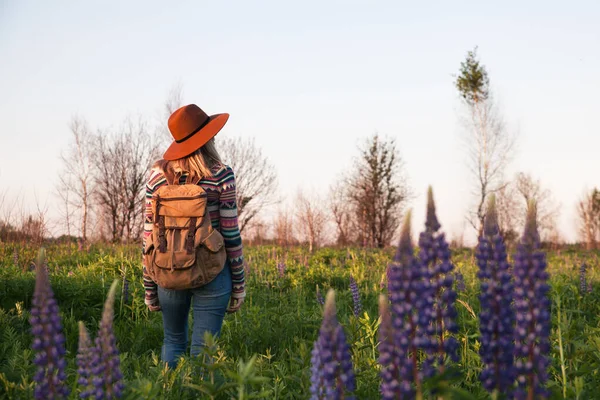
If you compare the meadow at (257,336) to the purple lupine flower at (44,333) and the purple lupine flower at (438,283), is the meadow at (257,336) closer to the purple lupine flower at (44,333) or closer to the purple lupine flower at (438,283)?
the purple lupine flower at (438,283)

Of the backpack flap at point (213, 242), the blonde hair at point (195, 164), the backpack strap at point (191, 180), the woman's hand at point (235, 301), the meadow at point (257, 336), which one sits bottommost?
the meadow at point (257, 336)

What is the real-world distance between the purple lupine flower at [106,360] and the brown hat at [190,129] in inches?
94.4

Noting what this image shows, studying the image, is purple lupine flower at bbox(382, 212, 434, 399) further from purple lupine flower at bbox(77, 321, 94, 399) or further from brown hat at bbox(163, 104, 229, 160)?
brown hat at bbox(163, 104, 229, 160)

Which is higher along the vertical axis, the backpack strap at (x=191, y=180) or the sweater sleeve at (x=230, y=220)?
the backpack strap at (x=191, y=180)

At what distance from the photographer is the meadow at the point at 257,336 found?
3.33m

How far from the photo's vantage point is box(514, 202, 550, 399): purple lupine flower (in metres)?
1.89

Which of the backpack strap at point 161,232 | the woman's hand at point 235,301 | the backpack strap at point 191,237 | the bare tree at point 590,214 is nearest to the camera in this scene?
the backpack strap at point 191,237

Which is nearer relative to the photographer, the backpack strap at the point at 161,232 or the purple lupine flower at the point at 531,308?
the purple lupine flower at the point at 531,308

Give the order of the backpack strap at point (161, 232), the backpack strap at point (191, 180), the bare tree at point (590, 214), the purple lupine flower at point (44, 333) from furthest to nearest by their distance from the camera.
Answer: the bare tree at point (590, 214) → the backpack strap at point (191, 180) → the backpack strap at point (161, 232) → the purple lupine flower at point (44, 333)

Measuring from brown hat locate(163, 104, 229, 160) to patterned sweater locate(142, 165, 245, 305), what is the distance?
21 cm

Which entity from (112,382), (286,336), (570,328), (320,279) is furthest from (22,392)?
(320,279)

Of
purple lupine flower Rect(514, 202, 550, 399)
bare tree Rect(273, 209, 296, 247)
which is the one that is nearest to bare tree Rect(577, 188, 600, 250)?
bare tree Rect(273, 209, 296, 247)

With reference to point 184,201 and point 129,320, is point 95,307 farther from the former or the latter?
point 184,201

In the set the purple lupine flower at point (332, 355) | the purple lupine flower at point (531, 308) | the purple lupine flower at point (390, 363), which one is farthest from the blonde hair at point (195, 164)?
the purple lupine flower at point (531, 308)
